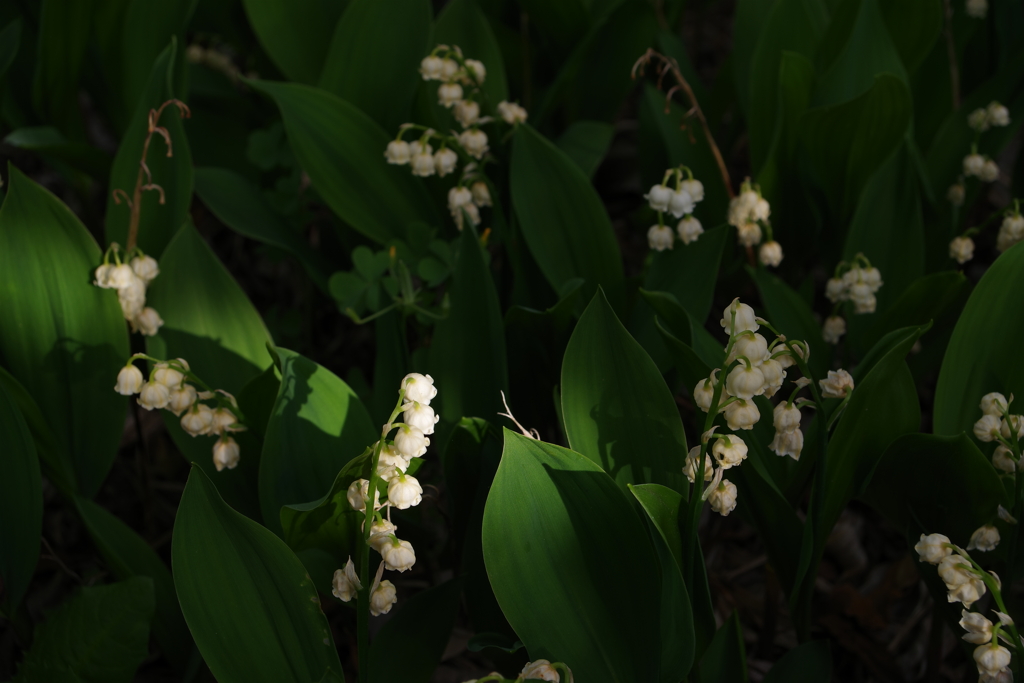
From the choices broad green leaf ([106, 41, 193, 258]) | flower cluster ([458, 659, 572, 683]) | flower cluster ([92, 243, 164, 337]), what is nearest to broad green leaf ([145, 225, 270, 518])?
flower cluster ([92, 243, 164, 337])

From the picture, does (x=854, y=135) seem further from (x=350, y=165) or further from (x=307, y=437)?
(x=307, y=437)

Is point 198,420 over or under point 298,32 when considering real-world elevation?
under

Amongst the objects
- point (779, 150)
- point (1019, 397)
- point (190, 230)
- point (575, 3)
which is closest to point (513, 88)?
point (575, 3)

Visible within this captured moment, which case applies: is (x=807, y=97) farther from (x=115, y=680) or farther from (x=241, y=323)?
(x=115, y=680)

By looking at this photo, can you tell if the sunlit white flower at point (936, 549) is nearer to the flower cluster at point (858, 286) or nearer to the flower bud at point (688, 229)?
the flower cluster at point (858, 286)

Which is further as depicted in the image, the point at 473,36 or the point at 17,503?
the point at 473,36

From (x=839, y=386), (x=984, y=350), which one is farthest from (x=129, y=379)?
(x=984, y=350)
